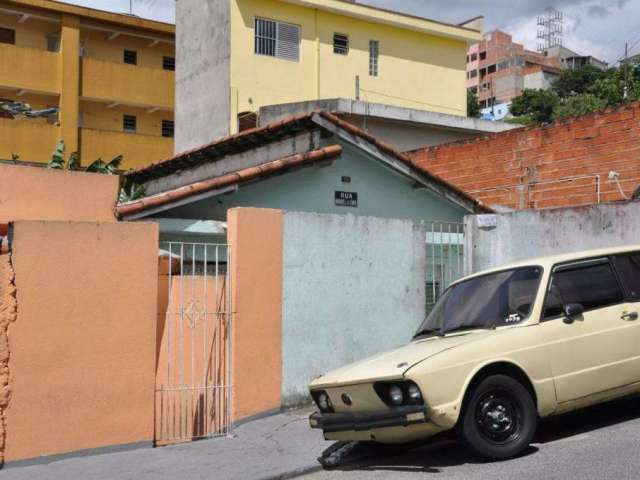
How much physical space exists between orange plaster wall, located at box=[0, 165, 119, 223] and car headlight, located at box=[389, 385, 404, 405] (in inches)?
174

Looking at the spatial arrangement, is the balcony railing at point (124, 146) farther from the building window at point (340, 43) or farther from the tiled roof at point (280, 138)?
the tiled roof at point (280, 138)

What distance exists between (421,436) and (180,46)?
26.1 m

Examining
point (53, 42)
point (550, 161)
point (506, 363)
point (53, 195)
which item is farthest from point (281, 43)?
point (506, 363)

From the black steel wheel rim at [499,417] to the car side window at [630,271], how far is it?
179cm

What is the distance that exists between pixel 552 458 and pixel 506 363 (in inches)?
33.4

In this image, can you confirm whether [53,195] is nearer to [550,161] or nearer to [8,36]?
[550,161]

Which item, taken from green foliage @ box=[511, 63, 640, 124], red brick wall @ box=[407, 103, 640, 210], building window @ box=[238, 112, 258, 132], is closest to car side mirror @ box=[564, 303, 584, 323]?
red brick wall @ box=[407, 103, 640, 210]

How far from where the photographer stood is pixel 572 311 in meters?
7.18

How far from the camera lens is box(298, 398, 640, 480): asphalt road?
621cm

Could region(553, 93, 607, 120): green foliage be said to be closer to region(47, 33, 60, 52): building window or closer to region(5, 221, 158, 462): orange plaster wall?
region(47, 33, 60, 52): building window

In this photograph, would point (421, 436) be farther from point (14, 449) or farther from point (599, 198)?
point (599, 198)

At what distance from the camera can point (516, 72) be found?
83938mm

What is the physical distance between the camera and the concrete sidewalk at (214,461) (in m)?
7.34

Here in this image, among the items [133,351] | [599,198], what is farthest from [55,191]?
[599,198]
